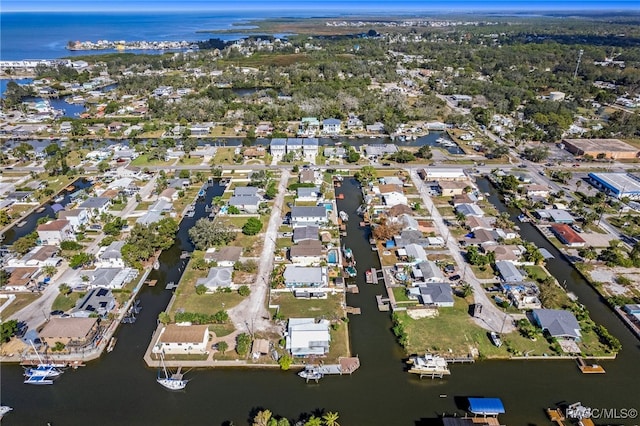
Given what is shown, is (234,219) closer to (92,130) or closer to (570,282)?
(570,282)

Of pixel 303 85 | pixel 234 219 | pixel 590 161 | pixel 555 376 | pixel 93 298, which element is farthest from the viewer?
pixel 303 85

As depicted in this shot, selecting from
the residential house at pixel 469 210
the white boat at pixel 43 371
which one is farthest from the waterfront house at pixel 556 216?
the white boat at pixel 43 371

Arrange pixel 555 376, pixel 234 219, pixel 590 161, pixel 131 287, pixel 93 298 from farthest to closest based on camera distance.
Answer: pixel 590 161, pixel 234 219, pixel 131 287, pixel 93 298, pixel 555 376

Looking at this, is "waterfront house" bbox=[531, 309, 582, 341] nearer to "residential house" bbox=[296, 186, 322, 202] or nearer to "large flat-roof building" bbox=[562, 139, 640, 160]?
"residential house" bbox=[296, 186, 322, 202]

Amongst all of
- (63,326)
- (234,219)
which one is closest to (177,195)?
(234,219)

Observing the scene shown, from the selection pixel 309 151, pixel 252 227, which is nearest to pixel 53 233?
pixel 252 227

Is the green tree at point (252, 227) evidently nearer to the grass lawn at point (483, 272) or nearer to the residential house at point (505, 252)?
the grass lawn at point (483, 272)
